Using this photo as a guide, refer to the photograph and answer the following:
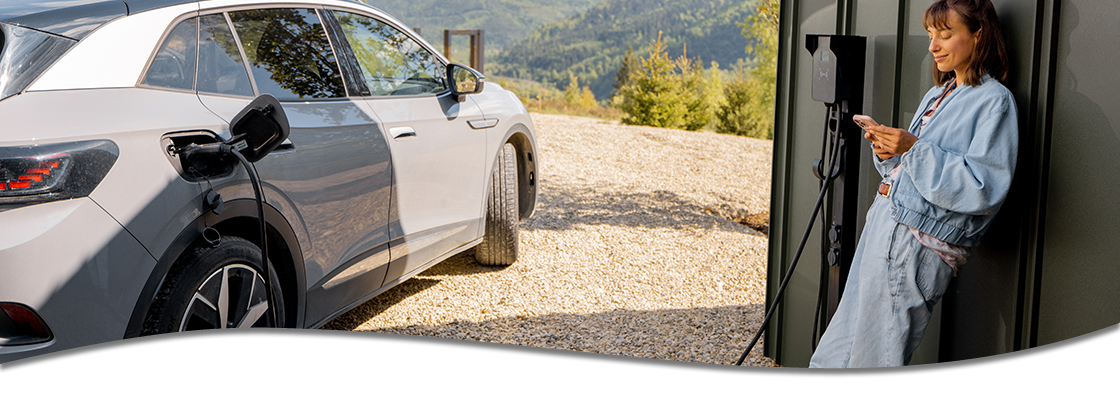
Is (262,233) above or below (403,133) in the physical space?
below

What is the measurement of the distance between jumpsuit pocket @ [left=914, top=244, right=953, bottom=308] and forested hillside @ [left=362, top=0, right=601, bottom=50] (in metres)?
126

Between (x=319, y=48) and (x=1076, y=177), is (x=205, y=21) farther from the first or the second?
(x=1076, y=177)

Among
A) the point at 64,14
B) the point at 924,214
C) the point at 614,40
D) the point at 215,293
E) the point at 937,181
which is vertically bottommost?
the point at 215,293

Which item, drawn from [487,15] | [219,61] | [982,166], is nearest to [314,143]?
[219,61]

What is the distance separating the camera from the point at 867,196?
2809mm

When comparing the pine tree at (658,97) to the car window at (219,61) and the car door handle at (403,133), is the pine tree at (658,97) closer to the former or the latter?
the car door handle at (403,133)

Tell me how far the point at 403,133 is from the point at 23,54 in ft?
5.28

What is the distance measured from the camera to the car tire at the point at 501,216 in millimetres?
4723

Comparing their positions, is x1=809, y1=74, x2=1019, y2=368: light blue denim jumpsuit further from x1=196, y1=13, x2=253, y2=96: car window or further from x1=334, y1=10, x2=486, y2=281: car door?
x1=196, y1=13, x2=253, y2=96: car window

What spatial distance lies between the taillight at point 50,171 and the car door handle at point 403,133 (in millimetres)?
1507

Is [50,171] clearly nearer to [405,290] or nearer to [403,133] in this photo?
[403,133]

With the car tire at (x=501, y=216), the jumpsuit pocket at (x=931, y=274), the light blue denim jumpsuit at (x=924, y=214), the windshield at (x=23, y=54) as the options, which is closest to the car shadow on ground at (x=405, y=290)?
the car tire at (x=501, y=216)

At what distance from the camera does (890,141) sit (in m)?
2.12

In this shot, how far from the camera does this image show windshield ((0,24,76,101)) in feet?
6.18
